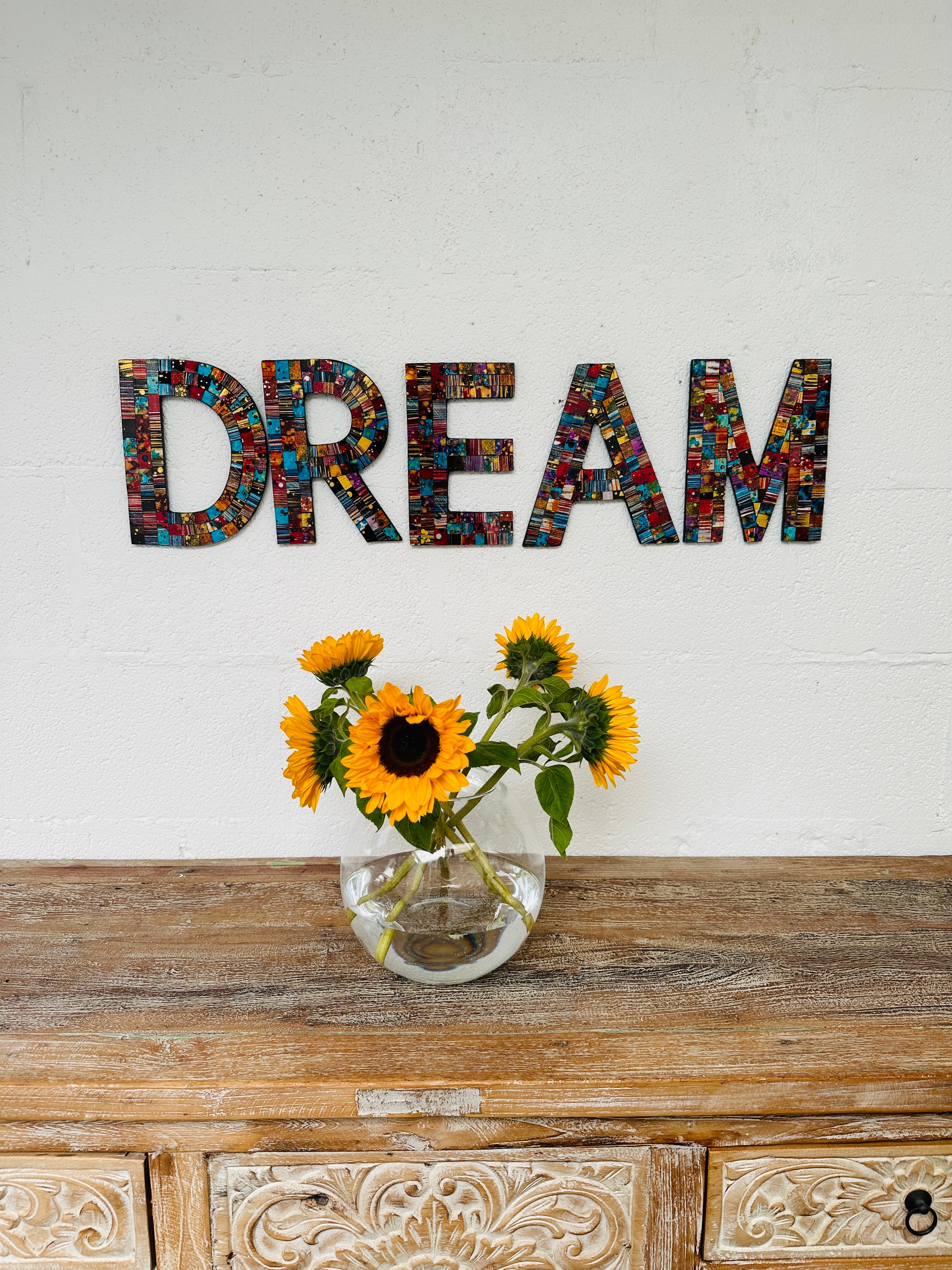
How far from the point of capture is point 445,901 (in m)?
0.93

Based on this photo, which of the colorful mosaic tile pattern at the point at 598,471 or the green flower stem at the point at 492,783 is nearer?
the green flower stem at the point at 492,783

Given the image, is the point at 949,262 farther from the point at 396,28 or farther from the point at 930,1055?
the point at 930,1055

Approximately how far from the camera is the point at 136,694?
127 centimetres

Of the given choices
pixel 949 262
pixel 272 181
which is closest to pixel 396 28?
pixel 272 181

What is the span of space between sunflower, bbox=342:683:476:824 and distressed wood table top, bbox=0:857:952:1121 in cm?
27

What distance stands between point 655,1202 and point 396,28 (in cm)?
152

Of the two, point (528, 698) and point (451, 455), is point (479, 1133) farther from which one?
point (451, 455)

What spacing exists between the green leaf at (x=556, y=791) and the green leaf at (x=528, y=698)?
87mm

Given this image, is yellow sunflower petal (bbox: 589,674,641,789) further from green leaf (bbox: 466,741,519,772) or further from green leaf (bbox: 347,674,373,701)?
green leaf (bbox: 347,674,373,701)

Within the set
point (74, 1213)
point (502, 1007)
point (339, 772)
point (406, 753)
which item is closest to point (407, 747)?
point (406, 753)

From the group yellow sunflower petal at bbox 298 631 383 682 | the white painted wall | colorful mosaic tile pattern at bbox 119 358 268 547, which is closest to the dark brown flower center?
yellow sunflower petal at bbox 298 631 383 682

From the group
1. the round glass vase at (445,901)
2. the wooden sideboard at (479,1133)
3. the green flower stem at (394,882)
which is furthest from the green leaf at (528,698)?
the wooden sideboard at (479,1133)

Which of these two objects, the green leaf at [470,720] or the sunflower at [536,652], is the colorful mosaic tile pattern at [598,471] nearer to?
the sunflower at [536,652]

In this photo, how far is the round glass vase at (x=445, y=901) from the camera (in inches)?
36.2
